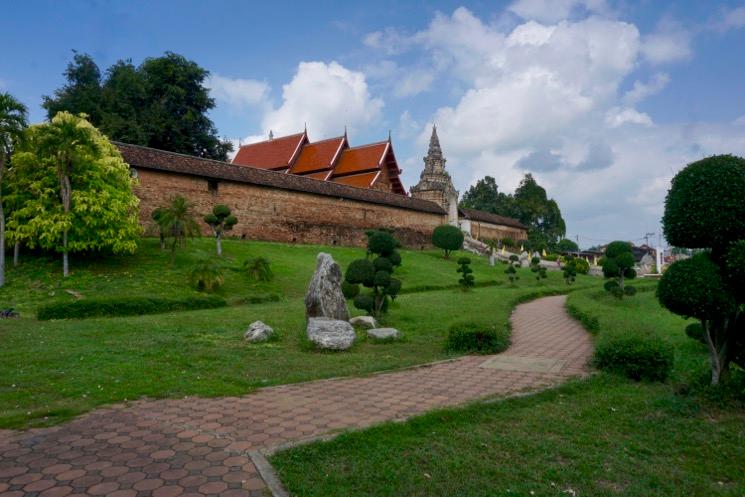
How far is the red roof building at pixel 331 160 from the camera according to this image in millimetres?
40594

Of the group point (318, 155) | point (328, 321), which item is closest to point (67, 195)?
point (328, 321)

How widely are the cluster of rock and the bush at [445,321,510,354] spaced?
132 centimetres

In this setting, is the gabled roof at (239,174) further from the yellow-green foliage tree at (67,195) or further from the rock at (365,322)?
the rock at (365,322)

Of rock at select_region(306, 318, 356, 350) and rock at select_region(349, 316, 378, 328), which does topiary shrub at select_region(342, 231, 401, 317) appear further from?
rock at select_region(306, 318, 356, 350)

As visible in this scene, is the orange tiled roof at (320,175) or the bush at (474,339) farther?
the orange tiled roof at (320,175)

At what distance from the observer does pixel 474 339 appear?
29.0 ft

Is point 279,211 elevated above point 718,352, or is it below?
above

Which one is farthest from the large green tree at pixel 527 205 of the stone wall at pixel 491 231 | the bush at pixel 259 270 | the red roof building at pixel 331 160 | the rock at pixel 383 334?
the rock at pixel 383 334

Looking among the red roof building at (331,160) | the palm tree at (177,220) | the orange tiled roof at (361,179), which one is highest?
the red roof building at (331,160)

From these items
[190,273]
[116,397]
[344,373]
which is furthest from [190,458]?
[190,273]

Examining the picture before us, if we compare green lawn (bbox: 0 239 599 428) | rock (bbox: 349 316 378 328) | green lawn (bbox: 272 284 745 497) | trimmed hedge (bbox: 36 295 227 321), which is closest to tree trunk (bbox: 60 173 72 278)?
green lawn (bbox: 0 239 599 428)

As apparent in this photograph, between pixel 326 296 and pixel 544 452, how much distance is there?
7.13 m

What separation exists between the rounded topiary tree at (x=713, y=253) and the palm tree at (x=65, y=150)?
1763cm

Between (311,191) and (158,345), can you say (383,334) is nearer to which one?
(158,345)
